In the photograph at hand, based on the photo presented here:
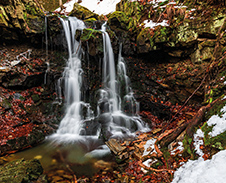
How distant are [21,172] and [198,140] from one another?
4677 mm

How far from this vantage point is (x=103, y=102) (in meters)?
8.64

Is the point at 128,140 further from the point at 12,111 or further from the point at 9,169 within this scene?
the point at 12,111

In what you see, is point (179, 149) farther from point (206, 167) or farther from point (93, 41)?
point (93, 41)

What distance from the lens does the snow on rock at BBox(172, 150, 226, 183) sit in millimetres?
1713

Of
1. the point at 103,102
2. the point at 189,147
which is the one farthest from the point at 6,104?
the point at 189,147

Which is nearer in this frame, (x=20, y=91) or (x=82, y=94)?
(x=20, y=91)

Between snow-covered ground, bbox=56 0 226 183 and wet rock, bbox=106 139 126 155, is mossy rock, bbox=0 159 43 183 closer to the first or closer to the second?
wet rock, bbox=106 139 126 155

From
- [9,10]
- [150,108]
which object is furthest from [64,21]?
→ [150,108]

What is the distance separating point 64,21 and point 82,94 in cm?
610

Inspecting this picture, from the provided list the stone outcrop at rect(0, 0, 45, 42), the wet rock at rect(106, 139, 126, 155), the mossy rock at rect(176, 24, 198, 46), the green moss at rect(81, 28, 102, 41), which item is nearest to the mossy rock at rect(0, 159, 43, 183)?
the wet rock at rect(106, 139, 126, 155)

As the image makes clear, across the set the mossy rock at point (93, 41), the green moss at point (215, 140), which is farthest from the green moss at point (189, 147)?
the mossy rock at point (93, 41)

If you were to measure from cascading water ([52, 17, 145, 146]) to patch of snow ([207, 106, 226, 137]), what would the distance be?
4311 mm

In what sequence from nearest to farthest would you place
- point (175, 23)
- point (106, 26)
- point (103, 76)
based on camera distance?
point (175, 23) < point (103, 76) < point (106, 26)

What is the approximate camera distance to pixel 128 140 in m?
5.81
